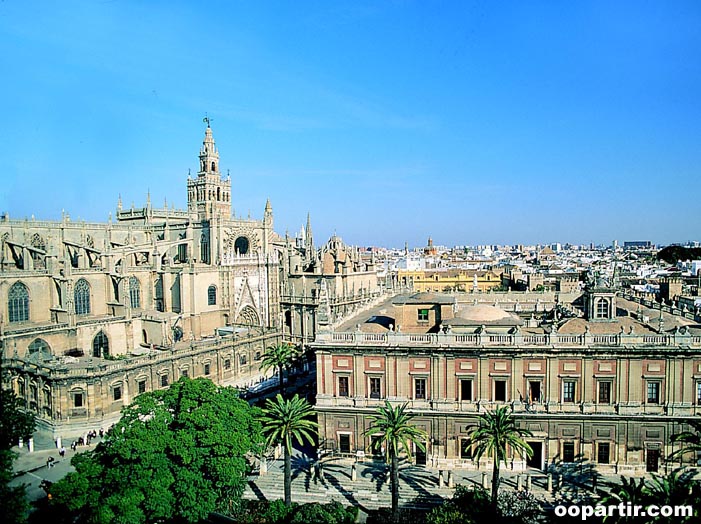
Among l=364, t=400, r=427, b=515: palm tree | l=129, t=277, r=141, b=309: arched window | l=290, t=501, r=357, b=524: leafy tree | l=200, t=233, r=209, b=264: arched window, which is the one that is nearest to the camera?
l=290, t=501, r=357, b=524: leafy tree

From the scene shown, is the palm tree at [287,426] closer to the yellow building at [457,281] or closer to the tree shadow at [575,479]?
the tree shadow at [575,479]

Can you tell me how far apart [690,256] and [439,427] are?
153 meters

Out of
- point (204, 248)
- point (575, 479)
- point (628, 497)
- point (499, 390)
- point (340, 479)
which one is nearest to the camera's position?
point (628, 497)

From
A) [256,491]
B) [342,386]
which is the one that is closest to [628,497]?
[342,386]

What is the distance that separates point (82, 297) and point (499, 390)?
39.0 m

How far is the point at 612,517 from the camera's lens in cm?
2297

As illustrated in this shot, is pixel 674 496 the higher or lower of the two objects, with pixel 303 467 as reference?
higher

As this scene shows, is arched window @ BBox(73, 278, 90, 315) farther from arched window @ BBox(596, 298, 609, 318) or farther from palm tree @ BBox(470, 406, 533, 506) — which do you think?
arched window @ BBox(596, 298, 609, 318)

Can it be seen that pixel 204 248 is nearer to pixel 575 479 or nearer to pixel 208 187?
pixel 208 187

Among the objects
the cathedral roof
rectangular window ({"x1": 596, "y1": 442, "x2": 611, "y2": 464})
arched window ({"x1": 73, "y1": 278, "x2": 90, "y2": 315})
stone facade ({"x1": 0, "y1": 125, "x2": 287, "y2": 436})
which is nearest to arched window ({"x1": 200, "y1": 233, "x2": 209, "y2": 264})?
stone facade ({"x1": 0, "y1": 125, "x2": 287, "y2": 436})

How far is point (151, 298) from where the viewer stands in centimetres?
5856

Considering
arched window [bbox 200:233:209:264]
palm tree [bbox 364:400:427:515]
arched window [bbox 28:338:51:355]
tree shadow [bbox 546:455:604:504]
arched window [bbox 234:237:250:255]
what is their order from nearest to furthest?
palm tree [bbox 364:400:427:515]
tree shadow [bbox 546:455:604:504]
arched window [bbox 28:338:51:355]
arched window [bbox 200:233:209:264]
arched window [bbox 234:237:250:255]

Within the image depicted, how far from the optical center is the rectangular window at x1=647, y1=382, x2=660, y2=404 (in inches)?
1280

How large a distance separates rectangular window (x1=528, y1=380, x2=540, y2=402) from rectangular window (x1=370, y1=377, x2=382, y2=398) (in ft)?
29.7
